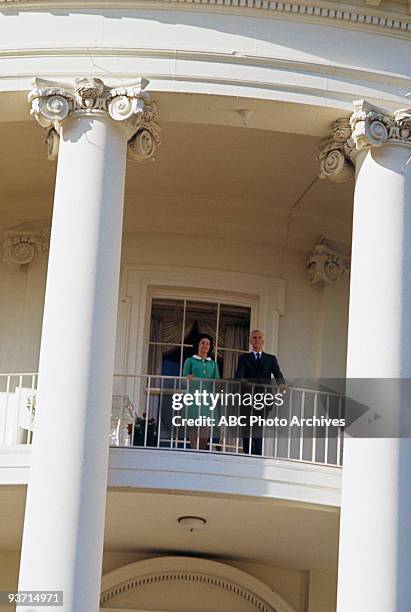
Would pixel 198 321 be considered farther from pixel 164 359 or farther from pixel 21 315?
pixel 21 315

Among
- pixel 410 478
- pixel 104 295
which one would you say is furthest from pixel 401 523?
pixel 104 295

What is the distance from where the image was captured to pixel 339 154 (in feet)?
61.7

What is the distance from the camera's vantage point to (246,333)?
22562 mm

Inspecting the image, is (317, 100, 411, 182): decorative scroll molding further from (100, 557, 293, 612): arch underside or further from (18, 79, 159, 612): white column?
(100, 557, 293, 612): arch underside

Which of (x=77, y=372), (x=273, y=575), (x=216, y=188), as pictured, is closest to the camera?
(x=77, y=372)

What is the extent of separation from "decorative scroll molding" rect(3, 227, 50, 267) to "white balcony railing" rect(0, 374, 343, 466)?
1.61 meters

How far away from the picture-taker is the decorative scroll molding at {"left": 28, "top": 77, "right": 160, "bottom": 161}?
18.2 m

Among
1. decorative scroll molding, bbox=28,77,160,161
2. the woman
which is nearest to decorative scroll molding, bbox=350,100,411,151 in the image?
decorative scroll molding, bbox=28,77,160,161

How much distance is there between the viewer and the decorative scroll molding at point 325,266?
22.5 meters

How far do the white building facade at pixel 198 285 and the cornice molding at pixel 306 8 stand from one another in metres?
0.03

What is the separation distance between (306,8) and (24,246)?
5550 mm

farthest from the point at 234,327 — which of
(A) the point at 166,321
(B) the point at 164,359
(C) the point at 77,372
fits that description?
(C) the point at 77,372

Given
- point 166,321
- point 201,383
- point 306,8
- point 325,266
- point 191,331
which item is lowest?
point 201,383

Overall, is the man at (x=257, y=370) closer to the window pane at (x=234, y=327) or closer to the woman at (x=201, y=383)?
the woman at (x=201, y=383)
